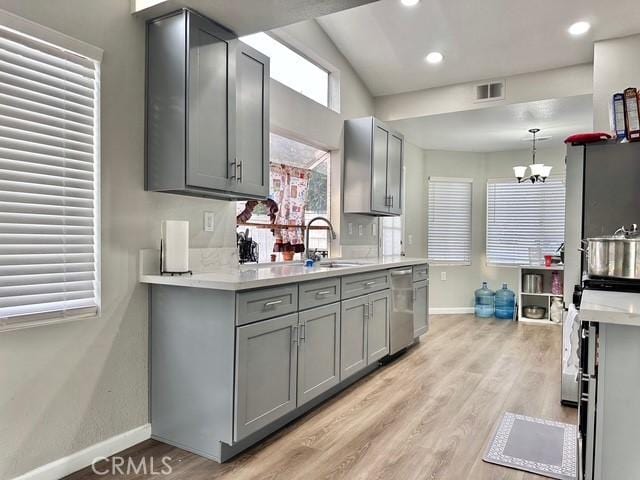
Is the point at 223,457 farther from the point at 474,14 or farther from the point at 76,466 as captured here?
the point at 474,14

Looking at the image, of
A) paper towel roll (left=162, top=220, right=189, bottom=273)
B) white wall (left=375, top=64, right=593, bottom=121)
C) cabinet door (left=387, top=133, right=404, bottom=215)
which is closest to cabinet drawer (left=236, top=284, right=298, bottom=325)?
paper towel roll (left=162, top=220, right=189, bottom=273)

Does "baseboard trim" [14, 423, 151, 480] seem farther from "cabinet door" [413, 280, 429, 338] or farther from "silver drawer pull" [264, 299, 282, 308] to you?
"cabinet door" [413, 280, 429, 338]

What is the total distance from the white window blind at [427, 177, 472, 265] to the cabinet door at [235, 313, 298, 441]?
4374 mm

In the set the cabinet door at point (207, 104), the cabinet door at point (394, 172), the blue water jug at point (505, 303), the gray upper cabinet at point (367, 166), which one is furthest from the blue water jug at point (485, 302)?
the cabinet door at point (207, 104)

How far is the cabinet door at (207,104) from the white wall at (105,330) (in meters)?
0.31

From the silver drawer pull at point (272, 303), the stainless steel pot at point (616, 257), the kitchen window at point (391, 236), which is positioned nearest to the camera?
the stainless steel pot at point (616, 257)

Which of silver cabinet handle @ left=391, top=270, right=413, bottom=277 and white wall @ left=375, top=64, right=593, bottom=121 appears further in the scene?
white wall @ left=375, top=64, right=593, bottom=121

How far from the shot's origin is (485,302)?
20.6ft

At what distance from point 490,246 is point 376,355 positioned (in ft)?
12.0

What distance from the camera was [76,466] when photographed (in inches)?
81.9

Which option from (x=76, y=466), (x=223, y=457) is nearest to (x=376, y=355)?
(x=223, y=457)

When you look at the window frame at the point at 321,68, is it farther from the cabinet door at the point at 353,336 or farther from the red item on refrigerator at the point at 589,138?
the red item on refrigerator at the point at 589,138

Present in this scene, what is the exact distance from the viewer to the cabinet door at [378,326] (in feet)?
11.3

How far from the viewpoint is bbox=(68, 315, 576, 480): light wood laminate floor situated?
212 cm
